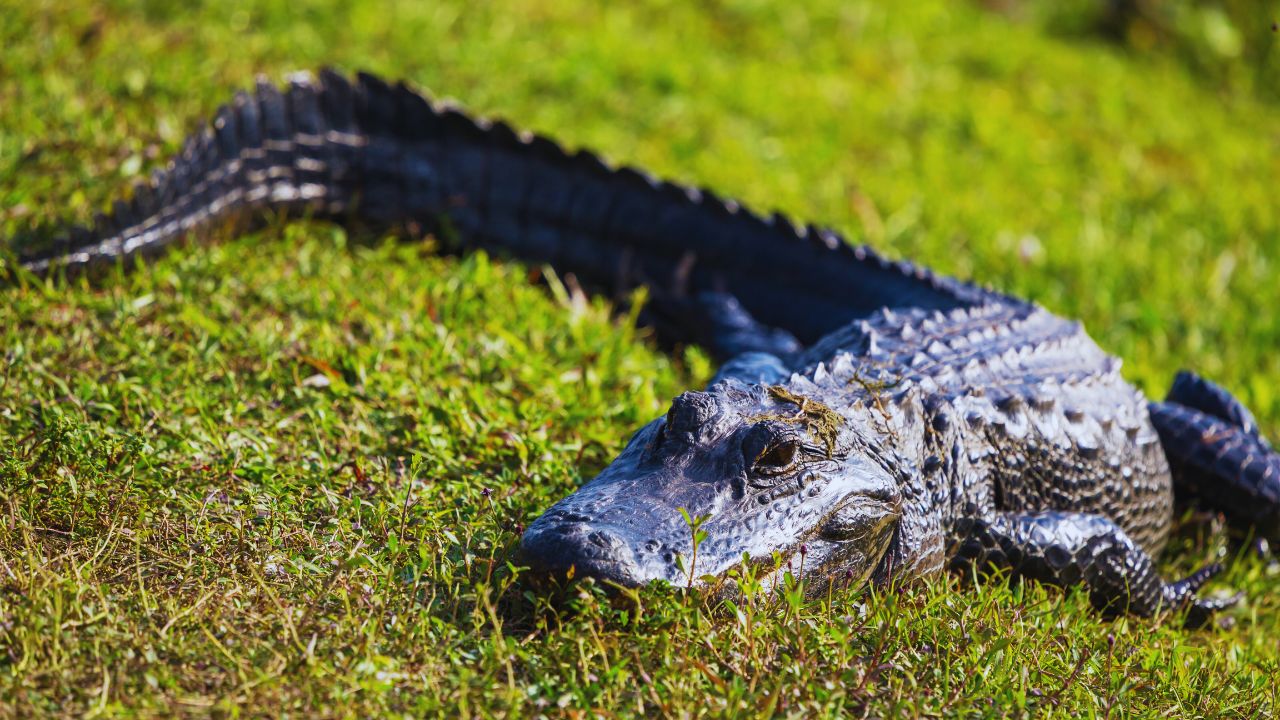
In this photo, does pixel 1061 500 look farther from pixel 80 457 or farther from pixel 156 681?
pixel 80 457

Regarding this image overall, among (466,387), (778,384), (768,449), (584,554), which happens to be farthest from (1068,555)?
(466,387)

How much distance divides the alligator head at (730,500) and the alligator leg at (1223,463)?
155 centimetres

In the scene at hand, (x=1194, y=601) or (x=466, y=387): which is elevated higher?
(x=466, y=387)

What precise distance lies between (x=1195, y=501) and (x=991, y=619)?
62.9 inches

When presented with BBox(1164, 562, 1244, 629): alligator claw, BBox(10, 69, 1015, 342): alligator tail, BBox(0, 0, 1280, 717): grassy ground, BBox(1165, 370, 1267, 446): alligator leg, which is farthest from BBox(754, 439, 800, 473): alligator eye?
BBox(1165, 370, 1267, 446): alligator leg

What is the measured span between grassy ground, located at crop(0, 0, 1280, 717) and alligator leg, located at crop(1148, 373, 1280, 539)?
179 mm

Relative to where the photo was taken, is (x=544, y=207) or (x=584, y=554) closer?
(x=584, y=554)

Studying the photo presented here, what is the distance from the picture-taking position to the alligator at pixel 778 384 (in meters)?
2.69

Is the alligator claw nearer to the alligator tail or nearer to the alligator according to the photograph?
the alligator

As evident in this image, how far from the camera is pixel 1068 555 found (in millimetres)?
3189

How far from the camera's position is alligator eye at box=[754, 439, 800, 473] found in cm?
270

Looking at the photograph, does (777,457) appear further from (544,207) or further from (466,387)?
(544,207)

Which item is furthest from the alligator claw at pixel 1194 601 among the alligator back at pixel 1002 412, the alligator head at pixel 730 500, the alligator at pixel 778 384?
the alligator head at pixel 730 500

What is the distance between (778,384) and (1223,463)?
1807mm
